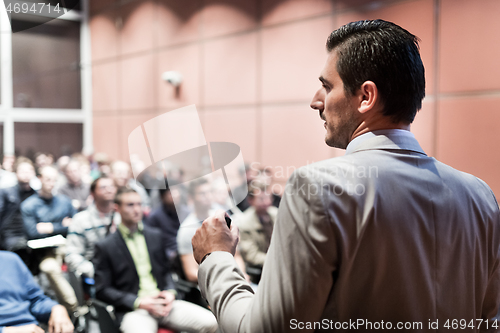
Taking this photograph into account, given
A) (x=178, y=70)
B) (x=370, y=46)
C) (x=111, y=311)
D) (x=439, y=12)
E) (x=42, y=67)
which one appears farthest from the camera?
(x=42, y=67)

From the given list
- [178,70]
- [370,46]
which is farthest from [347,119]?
[178,70]

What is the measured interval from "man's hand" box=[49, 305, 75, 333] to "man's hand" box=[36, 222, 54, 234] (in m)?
1.54

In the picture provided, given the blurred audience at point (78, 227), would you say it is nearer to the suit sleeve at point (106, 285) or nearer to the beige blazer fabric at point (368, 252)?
the suit sleeve at point (106, 285)

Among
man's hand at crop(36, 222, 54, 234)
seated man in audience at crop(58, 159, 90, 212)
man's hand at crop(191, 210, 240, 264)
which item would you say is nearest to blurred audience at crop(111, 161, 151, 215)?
seated man in audience at crop(58, 159, 90, 212)

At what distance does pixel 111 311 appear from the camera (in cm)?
230

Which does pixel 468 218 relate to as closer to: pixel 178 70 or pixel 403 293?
pixel 403 293

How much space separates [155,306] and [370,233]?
1.93 metres

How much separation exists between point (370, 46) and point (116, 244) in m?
2.11

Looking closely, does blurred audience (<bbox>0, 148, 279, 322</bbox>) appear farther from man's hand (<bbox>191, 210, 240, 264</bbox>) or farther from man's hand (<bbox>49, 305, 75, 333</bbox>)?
man's hand (<bbox>191, 210, 240, 264</bbox>)

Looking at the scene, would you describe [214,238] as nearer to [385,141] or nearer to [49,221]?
[385,141]

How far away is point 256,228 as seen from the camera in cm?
311

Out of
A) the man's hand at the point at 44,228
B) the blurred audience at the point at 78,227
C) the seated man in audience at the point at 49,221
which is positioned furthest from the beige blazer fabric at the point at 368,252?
the man's hand at the point at 44,228

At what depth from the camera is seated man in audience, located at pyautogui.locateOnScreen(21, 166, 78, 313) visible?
3.06 m

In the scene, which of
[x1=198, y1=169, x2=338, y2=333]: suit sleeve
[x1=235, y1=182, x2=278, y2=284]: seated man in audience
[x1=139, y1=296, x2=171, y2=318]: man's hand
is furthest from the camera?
[x1=235, y1=182, x2=278, y2=284]: seated man in audience
